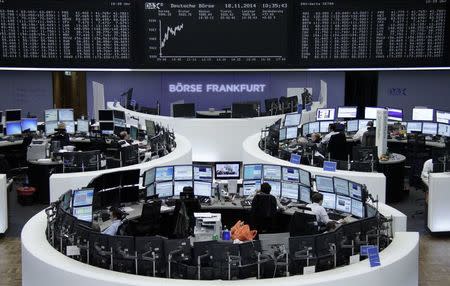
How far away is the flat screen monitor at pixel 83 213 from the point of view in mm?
9573

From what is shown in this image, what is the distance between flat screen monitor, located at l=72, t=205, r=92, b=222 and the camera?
957 centimetres

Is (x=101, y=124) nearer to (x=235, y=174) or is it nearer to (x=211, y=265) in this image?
(x=235, y=174)

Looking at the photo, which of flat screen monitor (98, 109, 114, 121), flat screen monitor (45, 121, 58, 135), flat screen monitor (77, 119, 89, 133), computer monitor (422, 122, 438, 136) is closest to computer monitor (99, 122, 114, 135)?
flat screen monitor (98, 109, 114, 121)

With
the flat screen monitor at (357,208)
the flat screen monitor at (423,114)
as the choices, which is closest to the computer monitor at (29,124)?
the flat screen monitor at (423,114)

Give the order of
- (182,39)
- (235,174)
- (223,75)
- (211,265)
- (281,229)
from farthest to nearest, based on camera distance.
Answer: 1. (223,75)
2. (182,39)
3. (235,174)
4. (281,229)
5. (211,265)

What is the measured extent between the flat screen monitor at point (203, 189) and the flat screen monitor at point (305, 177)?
49.8 inches

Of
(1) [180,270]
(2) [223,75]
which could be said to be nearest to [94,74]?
(2) [223,75]

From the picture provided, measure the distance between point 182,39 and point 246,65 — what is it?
4.40ft

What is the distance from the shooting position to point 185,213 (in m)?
9.34

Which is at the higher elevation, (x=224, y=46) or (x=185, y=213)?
(x=224, y=46)

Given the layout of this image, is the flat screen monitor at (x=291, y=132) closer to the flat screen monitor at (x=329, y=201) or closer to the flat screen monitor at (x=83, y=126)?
the flat screen monitor at (x=83, y=126)

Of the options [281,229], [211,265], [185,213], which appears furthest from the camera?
[281,229]

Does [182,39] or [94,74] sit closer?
[182,39]

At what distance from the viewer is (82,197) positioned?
9.62 meters
